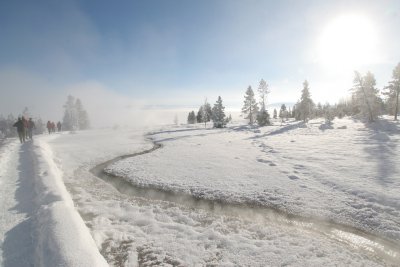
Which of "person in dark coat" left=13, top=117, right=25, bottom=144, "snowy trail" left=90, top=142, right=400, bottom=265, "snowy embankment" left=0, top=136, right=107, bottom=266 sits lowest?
"snowy trail" left=90, top=142, right=400, bottom=265

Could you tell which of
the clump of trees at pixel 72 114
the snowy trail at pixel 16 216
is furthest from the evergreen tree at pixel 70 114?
the snowy trail at pixel 16 216

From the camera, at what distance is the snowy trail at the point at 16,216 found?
184 inches

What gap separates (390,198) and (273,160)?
22.4 ft

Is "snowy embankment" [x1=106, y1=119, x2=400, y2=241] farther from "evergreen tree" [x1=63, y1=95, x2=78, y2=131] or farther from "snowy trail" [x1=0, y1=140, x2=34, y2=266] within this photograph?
"evergreen tree" [x1=63, y1=95, x2=78, y2=131]

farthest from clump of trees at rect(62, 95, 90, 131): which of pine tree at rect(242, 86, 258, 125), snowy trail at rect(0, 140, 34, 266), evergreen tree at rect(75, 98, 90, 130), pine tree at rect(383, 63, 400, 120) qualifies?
pine tree at rect(383, 63, 400, 120)

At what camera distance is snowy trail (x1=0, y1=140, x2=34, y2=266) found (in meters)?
4.68

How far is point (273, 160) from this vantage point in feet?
47.6

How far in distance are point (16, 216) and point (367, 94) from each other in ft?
187

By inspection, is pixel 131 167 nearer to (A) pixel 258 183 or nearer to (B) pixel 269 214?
(A) pixel 258 183

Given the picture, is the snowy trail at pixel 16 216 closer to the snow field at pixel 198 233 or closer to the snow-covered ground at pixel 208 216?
the snow-covered ground at pixel 208 216

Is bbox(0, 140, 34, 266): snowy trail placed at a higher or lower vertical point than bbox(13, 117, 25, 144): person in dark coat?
lower

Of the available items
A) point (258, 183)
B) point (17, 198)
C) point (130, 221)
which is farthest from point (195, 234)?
point (17, 198)

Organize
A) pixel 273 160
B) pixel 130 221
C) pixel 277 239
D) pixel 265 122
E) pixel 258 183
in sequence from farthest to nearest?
1. pixel 265 122
2. pixel 273 160
3. pixel 258 183
4. pixel 130 221
5. pixel 277 239

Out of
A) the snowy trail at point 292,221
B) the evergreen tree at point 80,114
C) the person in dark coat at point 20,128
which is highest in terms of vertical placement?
the evergreen tree at point 80,114
